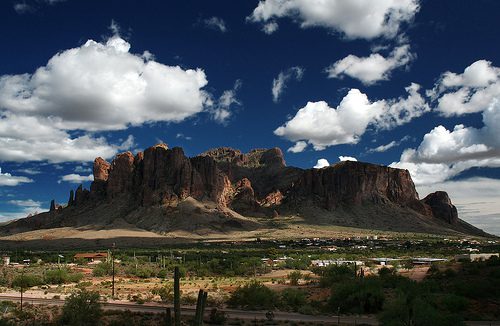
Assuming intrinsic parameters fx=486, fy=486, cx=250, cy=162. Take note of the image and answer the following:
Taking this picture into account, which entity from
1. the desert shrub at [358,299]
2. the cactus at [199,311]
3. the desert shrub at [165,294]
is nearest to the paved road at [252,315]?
the desert shrub at [358,299]

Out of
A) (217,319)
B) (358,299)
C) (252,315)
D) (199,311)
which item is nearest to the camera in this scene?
(199,311)

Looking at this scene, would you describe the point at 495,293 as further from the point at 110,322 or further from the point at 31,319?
the point at 31,319

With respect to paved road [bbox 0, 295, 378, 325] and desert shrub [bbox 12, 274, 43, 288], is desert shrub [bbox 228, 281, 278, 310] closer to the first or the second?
paved road [bbox 0, 295, 378, 325]

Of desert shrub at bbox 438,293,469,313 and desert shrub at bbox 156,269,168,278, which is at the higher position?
desert shrub at bbox 156,269,168,278

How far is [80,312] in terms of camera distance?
1198 inches

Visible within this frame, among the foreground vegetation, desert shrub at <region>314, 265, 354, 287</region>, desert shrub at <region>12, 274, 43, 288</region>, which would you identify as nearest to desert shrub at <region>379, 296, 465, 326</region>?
the foreground vegetation

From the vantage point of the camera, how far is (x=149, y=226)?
17388 centimetres

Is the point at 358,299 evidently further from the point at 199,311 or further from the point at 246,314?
the point at 199,311

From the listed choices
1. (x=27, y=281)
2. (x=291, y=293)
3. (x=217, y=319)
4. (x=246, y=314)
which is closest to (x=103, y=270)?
(x=27, y=281)

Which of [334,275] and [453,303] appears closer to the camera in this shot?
[453,303]

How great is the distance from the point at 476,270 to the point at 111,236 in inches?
4909

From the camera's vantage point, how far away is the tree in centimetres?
3008

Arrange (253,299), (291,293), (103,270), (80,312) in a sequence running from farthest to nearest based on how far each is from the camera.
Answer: (103,270) < (291,293) < (253,299) < (80,312)

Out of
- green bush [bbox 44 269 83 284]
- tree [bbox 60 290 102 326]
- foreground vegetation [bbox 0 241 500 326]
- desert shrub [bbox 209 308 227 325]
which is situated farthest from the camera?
green bush [bbox 44 269 83 284]
